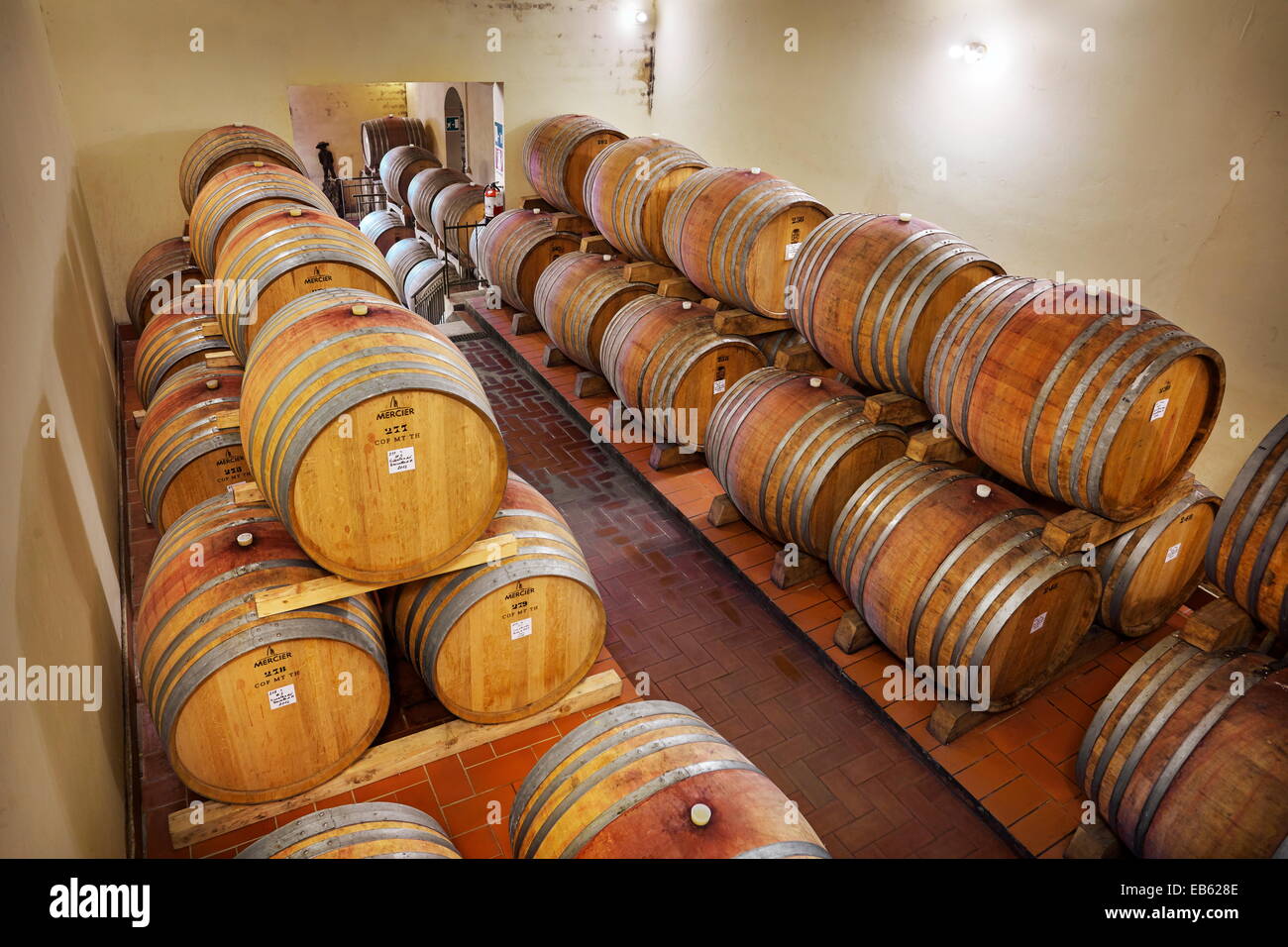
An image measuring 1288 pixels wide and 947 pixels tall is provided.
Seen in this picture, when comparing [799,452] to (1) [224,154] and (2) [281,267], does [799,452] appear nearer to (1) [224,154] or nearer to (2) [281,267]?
(2) [281,267]

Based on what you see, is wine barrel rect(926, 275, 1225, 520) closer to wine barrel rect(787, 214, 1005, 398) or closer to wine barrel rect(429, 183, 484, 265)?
wine barrel rect(787, 214, 1005, 398)

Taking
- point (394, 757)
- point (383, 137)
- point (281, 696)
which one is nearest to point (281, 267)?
point (281, 696)

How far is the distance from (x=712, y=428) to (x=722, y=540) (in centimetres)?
86

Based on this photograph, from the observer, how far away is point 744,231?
582 centimetres

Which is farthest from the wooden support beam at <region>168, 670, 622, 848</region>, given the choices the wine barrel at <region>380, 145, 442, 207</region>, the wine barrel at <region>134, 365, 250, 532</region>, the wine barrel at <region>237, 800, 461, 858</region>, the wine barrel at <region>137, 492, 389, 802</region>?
the wine barrel at <region>380, 145, 442, 207</region>

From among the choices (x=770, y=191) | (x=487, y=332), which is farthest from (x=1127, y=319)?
(x=487, y=332)

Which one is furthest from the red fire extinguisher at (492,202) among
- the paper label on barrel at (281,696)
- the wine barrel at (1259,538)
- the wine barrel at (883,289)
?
the wine barrel at (1259,538)

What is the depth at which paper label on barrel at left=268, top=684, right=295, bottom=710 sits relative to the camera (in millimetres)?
3580

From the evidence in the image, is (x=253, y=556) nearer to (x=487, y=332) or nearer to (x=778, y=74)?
(x=487, y=332)

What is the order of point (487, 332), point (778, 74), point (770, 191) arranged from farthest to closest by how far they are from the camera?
point (487, 332)
point (778, 74)
point (770, 191)

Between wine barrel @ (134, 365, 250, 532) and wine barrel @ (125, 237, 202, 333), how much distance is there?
290 cm

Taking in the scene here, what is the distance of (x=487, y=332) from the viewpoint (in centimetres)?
1005

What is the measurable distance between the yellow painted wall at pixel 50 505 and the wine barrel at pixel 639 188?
4.22 metres

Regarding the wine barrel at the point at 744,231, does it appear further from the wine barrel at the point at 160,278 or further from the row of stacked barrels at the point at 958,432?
the wine barrel at the point at 160,278
